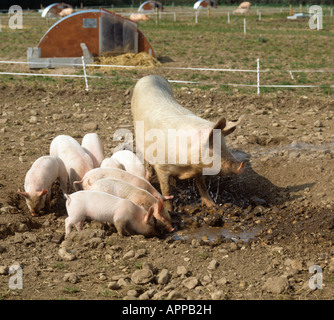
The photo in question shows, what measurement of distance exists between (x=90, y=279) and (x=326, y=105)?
8.07 meters

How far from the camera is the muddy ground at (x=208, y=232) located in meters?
5.28

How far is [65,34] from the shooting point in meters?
17.4

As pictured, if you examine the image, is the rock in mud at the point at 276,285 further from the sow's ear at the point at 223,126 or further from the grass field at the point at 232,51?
the grass field at the point at 232,51

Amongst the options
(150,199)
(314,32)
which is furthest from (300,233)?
(314,32)

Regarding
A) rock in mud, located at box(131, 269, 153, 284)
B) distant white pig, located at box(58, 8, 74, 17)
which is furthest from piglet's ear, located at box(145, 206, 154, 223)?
distant white pig, located at box(58, 8, 74, 17)

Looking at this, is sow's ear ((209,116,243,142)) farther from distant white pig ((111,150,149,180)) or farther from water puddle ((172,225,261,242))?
distant white pig ((111,150,149,180))

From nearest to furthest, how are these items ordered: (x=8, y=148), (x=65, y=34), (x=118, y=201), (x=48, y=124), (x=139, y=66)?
(x=118, y=201)
(x=8, y=148)
(x=48, y=124)
(x=139, y=66)
(x=65, y=34)

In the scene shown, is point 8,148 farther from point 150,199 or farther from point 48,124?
point 150,199

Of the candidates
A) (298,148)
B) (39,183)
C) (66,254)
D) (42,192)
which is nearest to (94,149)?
(39,183)

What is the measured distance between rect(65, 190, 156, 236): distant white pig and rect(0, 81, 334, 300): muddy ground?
0.19 meters

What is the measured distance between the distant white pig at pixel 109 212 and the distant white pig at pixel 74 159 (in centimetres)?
116

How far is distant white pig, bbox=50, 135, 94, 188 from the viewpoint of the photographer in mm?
7824

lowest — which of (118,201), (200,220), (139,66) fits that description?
(200,220)

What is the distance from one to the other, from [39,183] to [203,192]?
218cm
